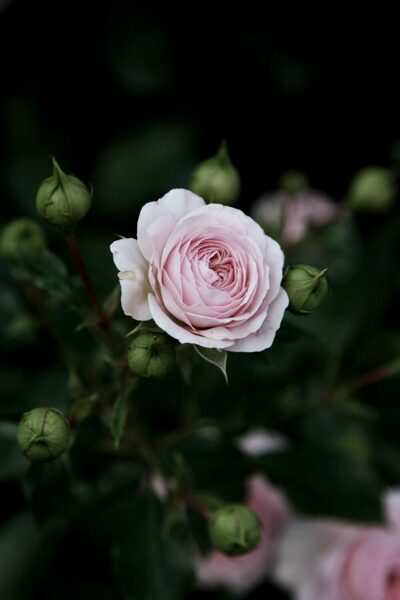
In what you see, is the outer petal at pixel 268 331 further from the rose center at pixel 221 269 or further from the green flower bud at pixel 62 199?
the green flower bud at pixel 62 199

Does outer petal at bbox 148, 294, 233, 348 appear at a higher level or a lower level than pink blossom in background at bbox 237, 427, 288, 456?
higher

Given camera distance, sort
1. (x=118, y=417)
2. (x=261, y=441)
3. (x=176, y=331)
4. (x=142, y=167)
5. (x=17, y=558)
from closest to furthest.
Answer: (x=176, y=331)
(x=118, y=417)
(x=17, y=558)
(x=261, y=441)
(x=142, y=167)

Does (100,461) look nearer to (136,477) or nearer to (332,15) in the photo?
(136,477)

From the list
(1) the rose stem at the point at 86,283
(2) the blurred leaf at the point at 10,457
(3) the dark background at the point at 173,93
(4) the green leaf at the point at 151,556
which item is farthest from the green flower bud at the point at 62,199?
(3) the dark background at the point at 173,93

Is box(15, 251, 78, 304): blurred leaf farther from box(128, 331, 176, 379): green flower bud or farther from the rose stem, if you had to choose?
box(128, 331, 176, 379): green flower bud

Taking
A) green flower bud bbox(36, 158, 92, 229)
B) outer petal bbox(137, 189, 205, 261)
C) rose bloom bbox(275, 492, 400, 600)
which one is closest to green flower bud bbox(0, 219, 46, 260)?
green flower bud bbox(36, 158, 92, 229)

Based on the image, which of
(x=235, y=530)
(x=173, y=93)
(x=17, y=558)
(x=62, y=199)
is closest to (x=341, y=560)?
(x=235, y=530)

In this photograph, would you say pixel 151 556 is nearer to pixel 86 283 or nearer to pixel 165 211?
pixel 86 283
